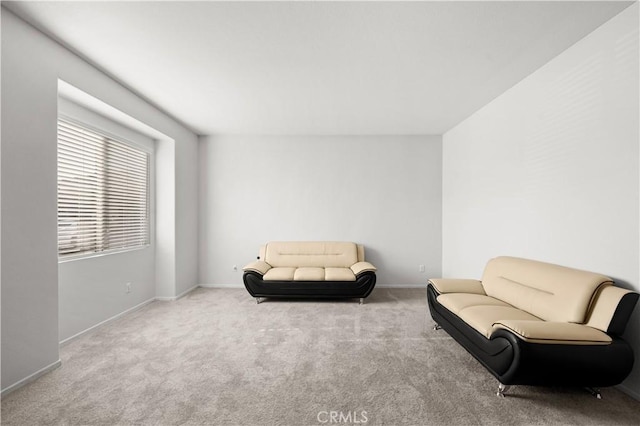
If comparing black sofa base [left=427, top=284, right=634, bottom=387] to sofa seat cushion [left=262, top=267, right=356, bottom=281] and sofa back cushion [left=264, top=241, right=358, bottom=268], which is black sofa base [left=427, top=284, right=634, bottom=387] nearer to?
sofa seat cushion [left=262, top=267, right=356, bottom=281]

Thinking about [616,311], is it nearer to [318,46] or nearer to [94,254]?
[318,46]

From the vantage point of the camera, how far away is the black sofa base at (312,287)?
13.7ft

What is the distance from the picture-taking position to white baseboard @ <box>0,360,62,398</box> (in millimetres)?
2014

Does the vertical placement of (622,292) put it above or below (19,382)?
above

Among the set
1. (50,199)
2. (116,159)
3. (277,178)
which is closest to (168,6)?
(50,199)

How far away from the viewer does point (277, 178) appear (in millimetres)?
5242

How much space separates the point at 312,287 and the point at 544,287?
2.77m

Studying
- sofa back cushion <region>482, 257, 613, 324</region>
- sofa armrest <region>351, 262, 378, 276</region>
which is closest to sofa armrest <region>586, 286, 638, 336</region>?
sofa back cushion <region>482, 257, 613, 324</region>

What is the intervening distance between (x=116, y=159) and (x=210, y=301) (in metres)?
2.43

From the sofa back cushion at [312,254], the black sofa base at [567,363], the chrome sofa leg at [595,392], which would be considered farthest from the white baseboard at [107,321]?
the chrome sofa leg at [595,392]

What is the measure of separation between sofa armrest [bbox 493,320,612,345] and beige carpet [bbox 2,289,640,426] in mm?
498

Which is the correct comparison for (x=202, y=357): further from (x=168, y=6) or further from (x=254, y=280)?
(x=168, y=6)

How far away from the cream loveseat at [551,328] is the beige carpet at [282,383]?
22 cm
